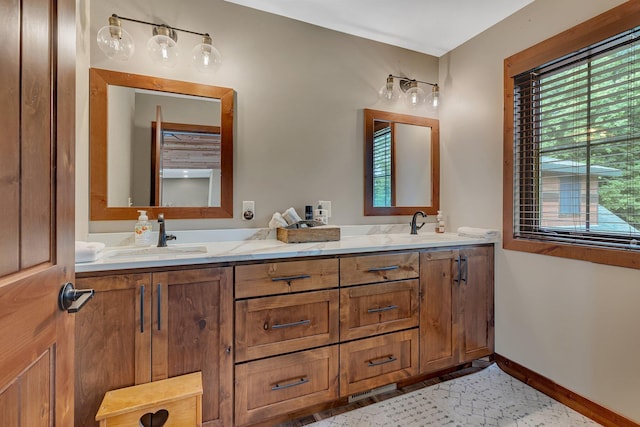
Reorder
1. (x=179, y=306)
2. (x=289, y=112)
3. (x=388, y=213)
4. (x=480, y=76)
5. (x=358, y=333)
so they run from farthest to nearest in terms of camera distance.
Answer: (x=388, y=213) < (x=480, y=76) < (x=289, y=112) < (x=358, y=333) < (x=179, y=306)

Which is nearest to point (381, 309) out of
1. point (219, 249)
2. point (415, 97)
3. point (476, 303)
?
point (476, 303)

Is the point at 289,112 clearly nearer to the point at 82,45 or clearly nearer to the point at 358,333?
the point at 82,45

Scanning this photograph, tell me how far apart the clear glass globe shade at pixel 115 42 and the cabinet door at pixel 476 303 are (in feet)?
7.75

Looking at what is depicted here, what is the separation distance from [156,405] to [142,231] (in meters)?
0.91

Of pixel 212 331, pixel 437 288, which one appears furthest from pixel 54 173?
pixel 437 288

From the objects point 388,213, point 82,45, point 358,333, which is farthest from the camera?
point 388,213

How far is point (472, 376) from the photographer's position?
2.12m

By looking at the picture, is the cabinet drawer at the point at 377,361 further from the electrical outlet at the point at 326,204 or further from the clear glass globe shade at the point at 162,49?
the clear glass globe shade at the point at 162,49

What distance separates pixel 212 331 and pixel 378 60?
2.27 meters

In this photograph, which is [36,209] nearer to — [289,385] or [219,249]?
[219,249]

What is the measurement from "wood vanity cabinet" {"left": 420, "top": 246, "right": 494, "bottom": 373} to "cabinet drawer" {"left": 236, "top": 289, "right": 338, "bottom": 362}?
656 mm

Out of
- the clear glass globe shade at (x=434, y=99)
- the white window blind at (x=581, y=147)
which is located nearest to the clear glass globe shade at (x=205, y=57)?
the clear glass globe shade at (x=434, y=99)

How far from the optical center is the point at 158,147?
1895 mm

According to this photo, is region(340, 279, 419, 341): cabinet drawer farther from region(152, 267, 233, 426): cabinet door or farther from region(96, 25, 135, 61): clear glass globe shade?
region(96, 25, 135, 61): clear glass globe shade
